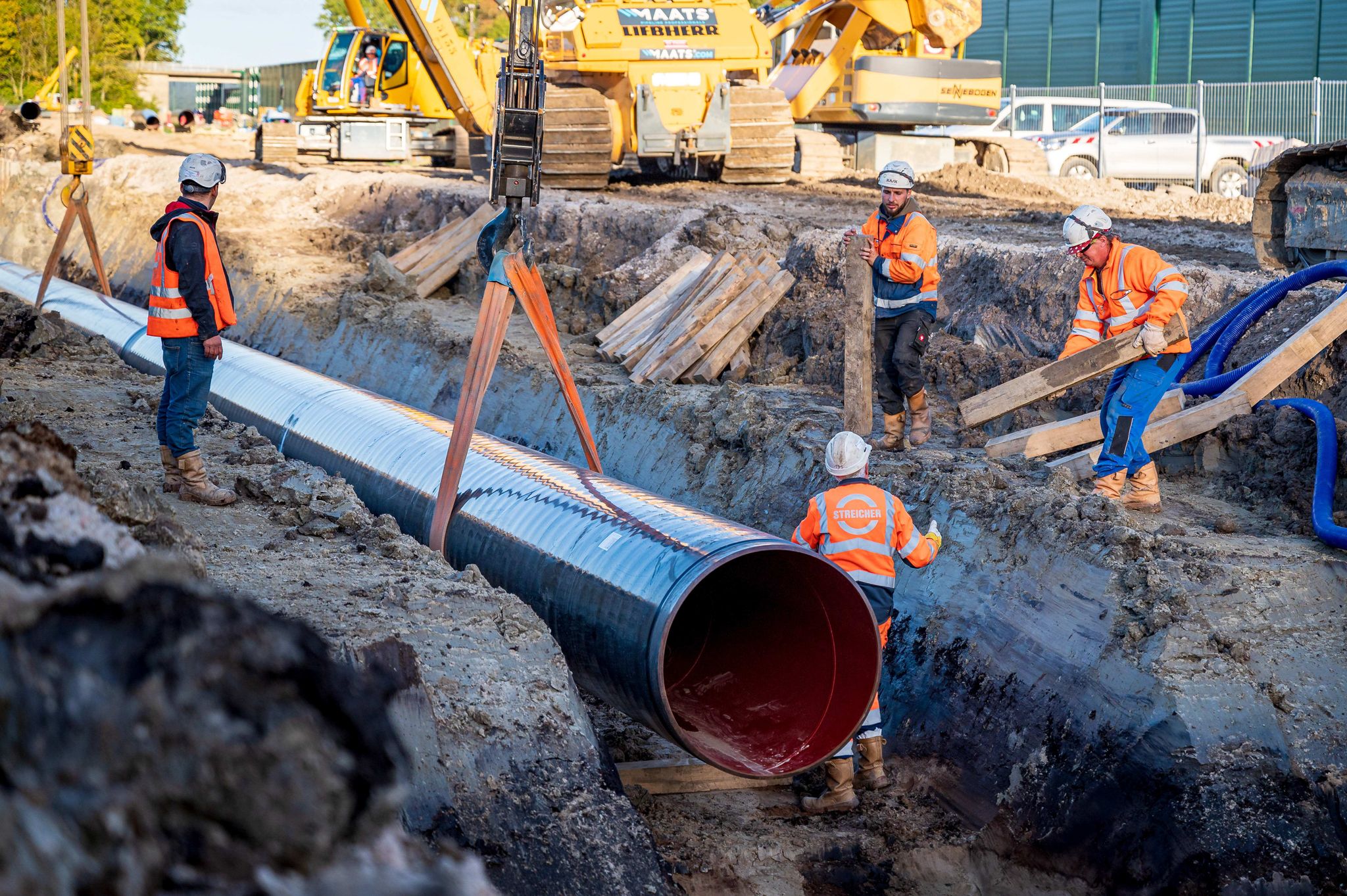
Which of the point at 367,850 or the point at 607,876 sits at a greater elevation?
the point at 367,850

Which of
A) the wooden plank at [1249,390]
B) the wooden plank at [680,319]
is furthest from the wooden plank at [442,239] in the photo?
the wooden plank at [1249,390]

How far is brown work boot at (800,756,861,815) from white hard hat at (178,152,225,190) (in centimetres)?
430

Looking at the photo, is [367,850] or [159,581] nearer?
[367,850]

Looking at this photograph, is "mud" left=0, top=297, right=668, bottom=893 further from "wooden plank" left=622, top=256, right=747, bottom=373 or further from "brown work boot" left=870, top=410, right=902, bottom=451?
"wooden plank" left=622, top=256, right=747, bottom=373

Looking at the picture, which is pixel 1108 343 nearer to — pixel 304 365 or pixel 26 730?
pixel 26 730

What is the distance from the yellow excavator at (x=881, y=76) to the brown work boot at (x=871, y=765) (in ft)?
45.6

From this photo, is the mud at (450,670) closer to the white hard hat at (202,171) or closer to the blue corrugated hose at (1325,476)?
the white hard hat at (202,171)

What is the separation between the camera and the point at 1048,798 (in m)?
5.65

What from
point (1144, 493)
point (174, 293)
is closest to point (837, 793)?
point (1144, 493)

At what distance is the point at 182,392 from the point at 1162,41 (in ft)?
109

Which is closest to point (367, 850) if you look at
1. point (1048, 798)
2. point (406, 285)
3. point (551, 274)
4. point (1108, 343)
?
point (1048, 798)

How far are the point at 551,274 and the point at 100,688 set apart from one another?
11.1 m

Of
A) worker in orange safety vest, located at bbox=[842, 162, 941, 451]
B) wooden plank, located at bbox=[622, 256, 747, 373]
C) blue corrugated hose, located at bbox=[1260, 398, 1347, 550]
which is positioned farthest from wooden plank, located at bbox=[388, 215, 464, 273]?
blue corrugated hose, located at bbox=[1260, 398, 1347, 550]

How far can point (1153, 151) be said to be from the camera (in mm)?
22109
